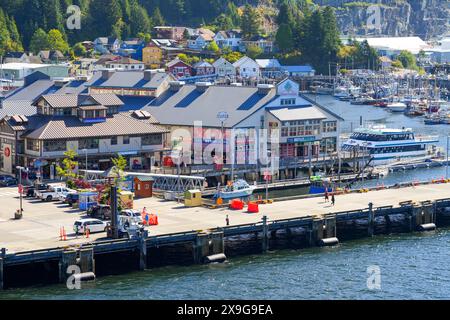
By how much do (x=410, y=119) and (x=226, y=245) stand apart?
97.9 m

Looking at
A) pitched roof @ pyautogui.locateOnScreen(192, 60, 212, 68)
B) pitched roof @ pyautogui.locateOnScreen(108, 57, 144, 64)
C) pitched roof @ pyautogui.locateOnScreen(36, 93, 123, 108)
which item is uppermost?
pitched roof @ pyautogui.locateOnScreen(108, 57, 144, 64)

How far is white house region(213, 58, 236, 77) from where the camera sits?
620 ft

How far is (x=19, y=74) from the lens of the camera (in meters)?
168

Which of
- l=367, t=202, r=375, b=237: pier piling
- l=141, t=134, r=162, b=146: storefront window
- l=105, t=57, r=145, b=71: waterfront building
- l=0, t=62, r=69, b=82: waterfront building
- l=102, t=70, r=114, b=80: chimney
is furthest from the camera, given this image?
l=105, t=57, r=145, b=71: waterfront building

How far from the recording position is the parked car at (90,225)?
62.2 metres

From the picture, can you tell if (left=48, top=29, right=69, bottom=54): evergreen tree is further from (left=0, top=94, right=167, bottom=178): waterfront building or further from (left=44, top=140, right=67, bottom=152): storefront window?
(left=44, top=140, right=67, bottom=152): storefront window

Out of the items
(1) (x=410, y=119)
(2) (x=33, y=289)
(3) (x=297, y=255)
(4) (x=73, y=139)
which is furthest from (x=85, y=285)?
Answer: (1) (x=410, y=119)

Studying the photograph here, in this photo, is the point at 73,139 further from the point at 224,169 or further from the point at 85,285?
→ the point at 85,285

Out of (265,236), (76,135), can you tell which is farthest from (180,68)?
(265,236)

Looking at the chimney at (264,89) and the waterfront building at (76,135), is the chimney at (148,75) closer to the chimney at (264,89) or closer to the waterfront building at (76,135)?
the chimney at (264,89)

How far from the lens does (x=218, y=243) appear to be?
2459 inches

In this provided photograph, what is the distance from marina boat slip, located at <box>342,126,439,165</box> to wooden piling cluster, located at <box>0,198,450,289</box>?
33106mm

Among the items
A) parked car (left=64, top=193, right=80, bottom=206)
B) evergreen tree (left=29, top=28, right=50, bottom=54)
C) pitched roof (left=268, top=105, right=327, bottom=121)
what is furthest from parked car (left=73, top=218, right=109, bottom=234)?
evergreen tree (left=29, top=28, right=50, bottom=54)

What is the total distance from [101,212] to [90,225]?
13.5 ft
